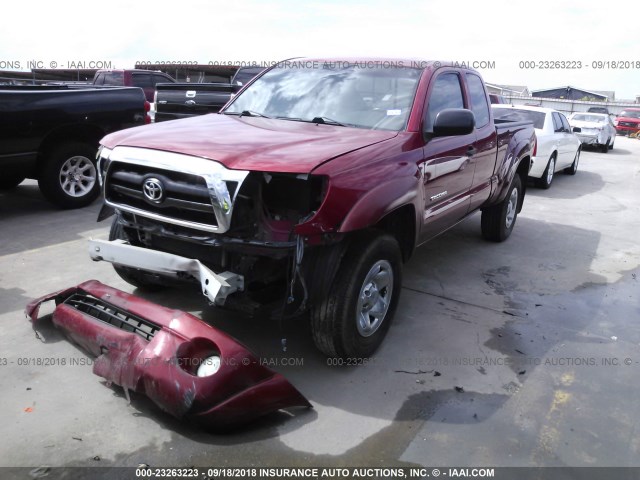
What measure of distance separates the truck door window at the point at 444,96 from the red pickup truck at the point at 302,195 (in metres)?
0.03

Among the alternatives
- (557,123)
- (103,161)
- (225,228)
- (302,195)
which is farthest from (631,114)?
(225,228)

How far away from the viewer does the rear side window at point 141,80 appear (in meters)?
15.5

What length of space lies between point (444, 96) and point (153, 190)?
8.63 ft

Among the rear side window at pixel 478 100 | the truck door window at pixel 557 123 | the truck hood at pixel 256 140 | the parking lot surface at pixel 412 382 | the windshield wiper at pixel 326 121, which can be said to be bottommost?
the parking lot surface at pixel 412 382

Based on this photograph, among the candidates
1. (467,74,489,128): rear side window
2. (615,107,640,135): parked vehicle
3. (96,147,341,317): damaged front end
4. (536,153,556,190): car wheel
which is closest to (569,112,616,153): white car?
(536,153,556,190): car wheel

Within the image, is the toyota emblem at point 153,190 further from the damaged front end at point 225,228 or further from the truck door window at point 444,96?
the truck door window at point 444,96

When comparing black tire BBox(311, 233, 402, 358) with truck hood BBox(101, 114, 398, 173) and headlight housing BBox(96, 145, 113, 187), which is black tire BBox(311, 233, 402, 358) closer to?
truck hood BBox(101, 114, 398, 173)

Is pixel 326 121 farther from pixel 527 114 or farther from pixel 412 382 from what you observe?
pixel 527 114

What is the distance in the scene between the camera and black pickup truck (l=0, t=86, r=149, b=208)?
20.7 feet

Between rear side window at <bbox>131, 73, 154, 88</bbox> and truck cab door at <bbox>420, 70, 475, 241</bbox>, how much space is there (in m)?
12.7

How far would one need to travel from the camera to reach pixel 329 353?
3.45m

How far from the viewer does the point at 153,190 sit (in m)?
3.25

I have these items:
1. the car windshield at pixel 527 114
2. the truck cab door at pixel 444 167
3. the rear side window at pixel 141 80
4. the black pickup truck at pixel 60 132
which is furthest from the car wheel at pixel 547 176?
the rear side window at pixel 141 80

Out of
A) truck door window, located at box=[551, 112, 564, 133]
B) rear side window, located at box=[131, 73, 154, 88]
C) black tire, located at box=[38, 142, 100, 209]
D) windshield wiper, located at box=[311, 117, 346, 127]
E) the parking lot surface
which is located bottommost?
the parking lot surface
